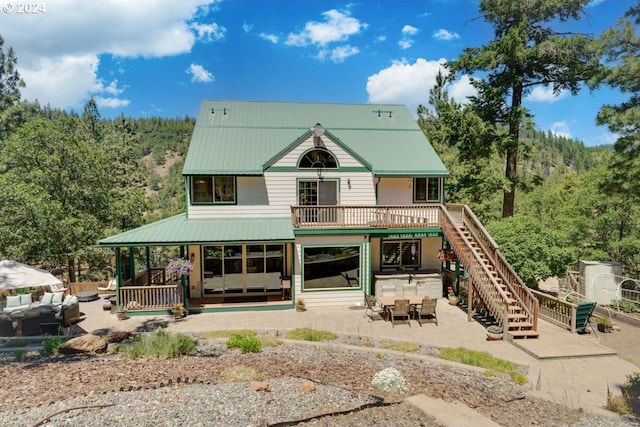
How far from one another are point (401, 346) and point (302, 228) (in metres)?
6.47

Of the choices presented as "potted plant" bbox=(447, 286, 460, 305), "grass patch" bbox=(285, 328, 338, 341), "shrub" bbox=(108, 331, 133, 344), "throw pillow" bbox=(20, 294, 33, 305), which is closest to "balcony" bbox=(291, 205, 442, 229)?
"potted plant" bbox=(447, 286, 460, 305)

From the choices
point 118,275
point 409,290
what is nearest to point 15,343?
point 118,275

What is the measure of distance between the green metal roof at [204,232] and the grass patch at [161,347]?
4.86 meters

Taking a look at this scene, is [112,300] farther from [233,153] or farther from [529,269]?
[529,269]

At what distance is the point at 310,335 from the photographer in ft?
38.9

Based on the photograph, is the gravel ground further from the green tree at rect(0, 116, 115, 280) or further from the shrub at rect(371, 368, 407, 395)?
the green tree at rect(0, 116, 115, 280)

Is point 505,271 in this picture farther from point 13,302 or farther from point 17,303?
point 13,302

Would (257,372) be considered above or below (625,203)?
below

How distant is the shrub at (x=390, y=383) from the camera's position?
7.48m

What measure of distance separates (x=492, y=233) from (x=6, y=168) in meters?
27.6

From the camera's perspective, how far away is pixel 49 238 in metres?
20.0

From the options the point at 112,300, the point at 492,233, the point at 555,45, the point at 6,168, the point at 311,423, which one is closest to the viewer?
the point at 311,423

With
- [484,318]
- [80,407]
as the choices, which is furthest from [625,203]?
[80,407]

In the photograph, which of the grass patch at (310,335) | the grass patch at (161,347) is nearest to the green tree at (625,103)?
the grass patch at (310,335)
